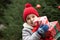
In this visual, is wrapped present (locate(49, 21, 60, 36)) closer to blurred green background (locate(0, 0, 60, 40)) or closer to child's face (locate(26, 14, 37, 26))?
child's face (locate(26, 14, 37, 26))

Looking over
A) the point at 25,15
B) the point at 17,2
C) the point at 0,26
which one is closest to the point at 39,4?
the point at 17,2

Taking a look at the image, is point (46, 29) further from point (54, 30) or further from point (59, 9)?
point (59, 9)

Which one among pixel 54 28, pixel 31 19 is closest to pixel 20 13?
pixel 31 19

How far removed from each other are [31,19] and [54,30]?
0.44m

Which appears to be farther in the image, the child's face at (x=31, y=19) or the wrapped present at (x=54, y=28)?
the child's face at (x=31, y=19)

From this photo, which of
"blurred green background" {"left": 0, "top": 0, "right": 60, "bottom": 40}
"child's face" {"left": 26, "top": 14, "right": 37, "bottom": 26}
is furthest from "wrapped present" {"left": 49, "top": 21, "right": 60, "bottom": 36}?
"blurred green background" {"left": 0, "top": 0, "right": 60, "bottom": 40}

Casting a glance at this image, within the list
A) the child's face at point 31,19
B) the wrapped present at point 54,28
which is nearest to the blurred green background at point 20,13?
the child's face at point 31,19

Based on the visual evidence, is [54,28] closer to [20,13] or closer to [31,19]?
[31,19]

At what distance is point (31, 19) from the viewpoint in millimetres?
4121

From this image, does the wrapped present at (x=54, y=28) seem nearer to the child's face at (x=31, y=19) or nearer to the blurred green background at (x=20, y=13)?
the child's face at (x=31, y=19)

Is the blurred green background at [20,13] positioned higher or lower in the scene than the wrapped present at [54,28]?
lower

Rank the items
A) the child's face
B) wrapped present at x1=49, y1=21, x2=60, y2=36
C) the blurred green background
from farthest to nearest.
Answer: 1. the blurred green background
2. the child's face
3. wrapped present at x1=49, y1=21, x2=60, y2=36

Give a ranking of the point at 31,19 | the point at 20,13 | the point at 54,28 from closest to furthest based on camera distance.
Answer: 1. the point at 54,28
2. the point at 31,19
3. the point at 20,13

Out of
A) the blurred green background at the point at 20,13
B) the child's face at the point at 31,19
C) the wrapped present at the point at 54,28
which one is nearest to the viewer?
the wrapped present at the point at 54,28
